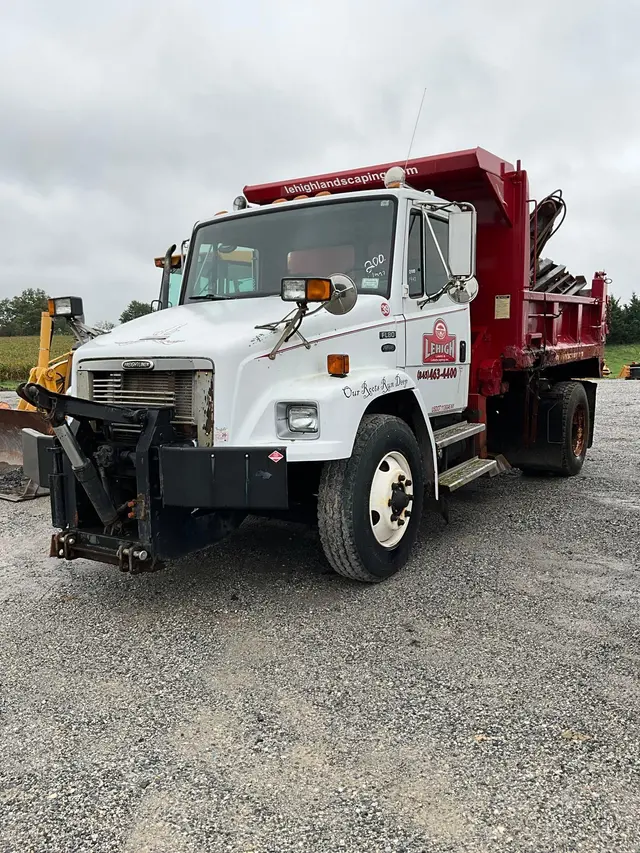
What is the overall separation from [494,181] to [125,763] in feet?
17.2

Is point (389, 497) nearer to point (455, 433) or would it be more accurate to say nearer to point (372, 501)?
point (372, 501)

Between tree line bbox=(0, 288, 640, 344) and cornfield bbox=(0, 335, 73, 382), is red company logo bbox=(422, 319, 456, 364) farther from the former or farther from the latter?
tree line bbox=(0, 288, 640, 344)

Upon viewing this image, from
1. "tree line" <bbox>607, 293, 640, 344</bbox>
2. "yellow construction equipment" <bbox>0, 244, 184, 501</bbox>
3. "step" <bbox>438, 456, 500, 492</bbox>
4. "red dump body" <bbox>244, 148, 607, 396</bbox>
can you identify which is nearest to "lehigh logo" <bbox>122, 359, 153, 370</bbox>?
"yellow construction equipment" <bbox>0, 244, 184, 501</bbox>

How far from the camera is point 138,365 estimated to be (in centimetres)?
429

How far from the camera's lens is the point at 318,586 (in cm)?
474

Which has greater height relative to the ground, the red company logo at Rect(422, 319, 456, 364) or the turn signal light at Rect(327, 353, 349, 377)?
the red company logo at Rect(422, 319, 456, 364)

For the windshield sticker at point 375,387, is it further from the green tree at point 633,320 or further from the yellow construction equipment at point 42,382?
the green tree at point 633,320

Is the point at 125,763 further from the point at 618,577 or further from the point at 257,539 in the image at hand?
the point at 618,577

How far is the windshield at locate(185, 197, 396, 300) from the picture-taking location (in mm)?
5102

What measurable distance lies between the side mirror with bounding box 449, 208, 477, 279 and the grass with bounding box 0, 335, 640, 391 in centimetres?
1844

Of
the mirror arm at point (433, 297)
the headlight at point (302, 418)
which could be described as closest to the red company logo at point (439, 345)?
the mirror arm at point (433, 297)

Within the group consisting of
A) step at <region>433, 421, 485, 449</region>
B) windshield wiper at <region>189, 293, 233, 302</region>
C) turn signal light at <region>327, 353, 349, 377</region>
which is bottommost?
step at <region>433, 421, 485, 449</region>

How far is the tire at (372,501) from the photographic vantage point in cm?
438

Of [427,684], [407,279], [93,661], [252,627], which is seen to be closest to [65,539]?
[93,661]
